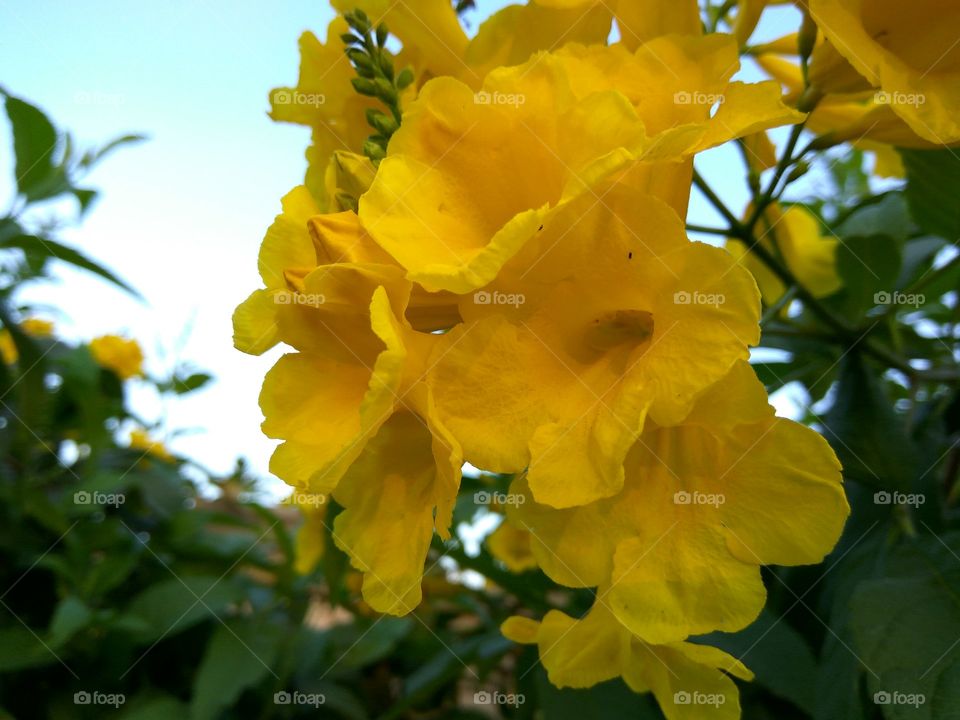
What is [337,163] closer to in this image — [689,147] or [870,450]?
[689,147]

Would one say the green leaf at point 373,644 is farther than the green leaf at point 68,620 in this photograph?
Yes

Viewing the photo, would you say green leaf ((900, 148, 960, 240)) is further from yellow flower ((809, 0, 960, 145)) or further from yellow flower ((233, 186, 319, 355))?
yellow flower ((233, 186, 319, 355))

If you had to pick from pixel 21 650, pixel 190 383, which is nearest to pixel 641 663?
pixel 21 650

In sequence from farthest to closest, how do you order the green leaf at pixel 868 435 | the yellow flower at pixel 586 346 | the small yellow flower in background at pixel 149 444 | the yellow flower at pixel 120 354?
the yellow flower at pixel 120 354
the small yellow flower in background at pixel 149 444
the green leaf at pixel 868 435
the yellow flower at pixel 586 346
